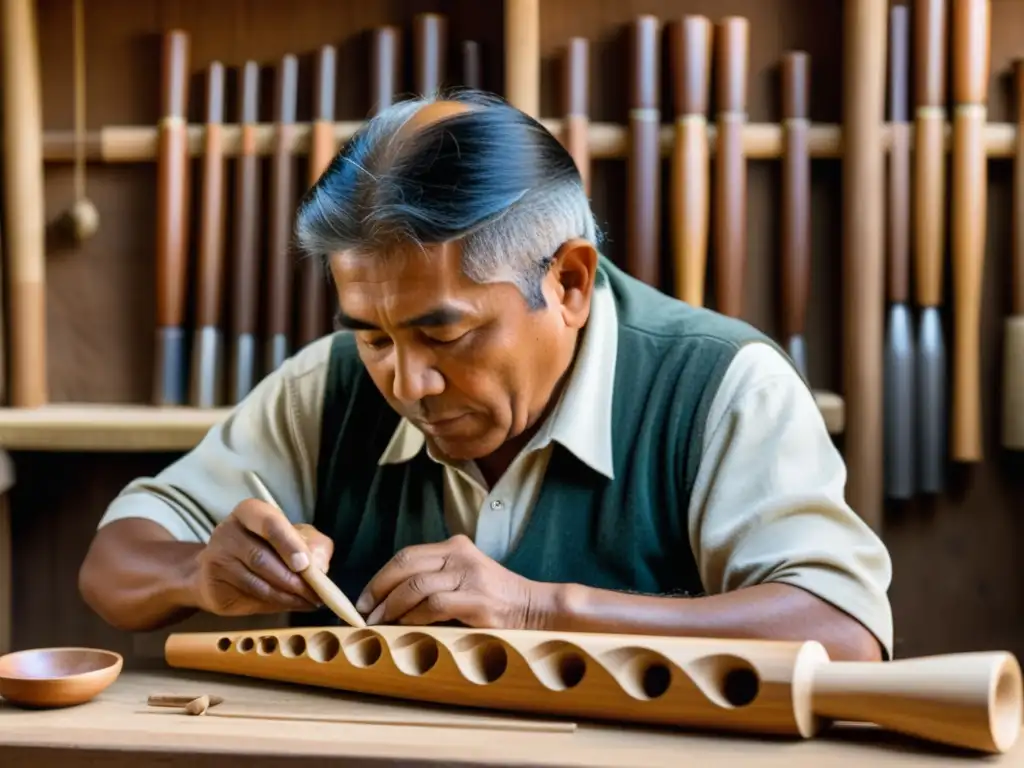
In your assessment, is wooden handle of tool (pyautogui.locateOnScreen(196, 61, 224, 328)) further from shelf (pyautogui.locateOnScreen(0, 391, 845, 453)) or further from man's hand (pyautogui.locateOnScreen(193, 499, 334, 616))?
man's hand (pyautogui.locateOnScreen(193, 499, 334, 616))

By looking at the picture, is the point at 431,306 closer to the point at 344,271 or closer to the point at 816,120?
the point at 344,271

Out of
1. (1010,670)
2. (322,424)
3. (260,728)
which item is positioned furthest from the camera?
(322,424)

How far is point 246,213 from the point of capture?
9.30 feet

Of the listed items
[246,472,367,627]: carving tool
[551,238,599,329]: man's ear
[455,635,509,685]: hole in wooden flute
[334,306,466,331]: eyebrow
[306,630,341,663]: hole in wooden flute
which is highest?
[551,238,599,329]: man's ear

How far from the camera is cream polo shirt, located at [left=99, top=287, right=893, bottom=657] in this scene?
162 cm

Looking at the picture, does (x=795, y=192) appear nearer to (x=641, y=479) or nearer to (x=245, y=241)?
(x=641, y=479)

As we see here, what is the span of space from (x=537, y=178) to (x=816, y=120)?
1338 millimetres

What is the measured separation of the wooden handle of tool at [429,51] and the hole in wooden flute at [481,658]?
1659 millimetres

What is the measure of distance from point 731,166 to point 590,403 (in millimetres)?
1044

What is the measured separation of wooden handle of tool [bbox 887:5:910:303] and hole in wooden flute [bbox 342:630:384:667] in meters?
1.67

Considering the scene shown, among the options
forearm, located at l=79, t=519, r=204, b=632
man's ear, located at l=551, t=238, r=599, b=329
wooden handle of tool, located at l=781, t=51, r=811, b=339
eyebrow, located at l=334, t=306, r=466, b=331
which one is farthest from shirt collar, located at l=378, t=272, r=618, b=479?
wooden handle of tool, located at l=781, t=51, r=811, b=339

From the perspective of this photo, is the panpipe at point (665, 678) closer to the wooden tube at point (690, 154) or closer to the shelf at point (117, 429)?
the shelf at point (117, 429)

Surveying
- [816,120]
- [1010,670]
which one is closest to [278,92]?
[816,120]

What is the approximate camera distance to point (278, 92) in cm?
283
